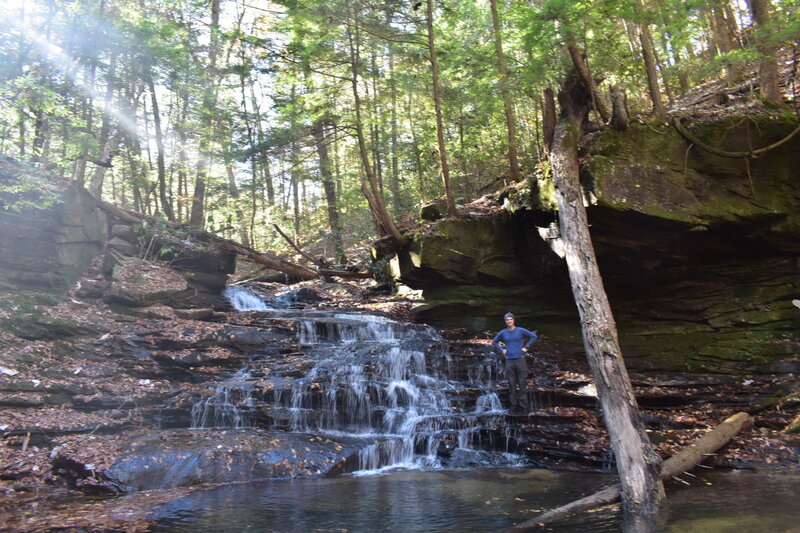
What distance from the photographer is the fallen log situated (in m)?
5.46

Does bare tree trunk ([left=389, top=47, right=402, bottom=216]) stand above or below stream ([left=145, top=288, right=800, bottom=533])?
above

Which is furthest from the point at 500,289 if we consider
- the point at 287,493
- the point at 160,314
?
the point at 160,314

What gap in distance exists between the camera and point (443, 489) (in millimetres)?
7242

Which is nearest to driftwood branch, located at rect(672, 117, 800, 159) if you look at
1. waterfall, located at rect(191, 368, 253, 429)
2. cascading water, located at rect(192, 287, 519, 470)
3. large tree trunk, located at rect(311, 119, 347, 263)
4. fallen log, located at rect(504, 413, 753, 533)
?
fallen log, located at rect(504, 413, 753, 533)

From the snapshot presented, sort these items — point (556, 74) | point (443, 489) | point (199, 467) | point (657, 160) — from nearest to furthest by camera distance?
point (443, 489)
point (199, 467)
point (657, 160)
point (556, 74)

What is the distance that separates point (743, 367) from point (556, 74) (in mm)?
8069

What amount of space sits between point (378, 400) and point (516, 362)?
322 centimetres

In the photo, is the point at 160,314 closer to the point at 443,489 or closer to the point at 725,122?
the point at 443,489

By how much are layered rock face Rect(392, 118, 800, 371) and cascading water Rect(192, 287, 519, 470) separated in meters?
4.09

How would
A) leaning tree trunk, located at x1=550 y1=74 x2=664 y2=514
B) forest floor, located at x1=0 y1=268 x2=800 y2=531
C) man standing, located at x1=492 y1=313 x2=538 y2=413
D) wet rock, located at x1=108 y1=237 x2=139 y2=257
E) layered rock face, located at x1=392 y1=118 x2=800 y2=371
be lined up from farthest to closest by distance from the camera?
wet rock, located at x1=108 y1=237 x2=139 y2=257 → layered rock face, located at x1=392 y1=118 x2=800 y2=371 → man standing, located at x1=492 y1=313 x2=538 y2=413 → forest floor, located at x1=0 y1=268 x2=800 y2=531 → leaning tree trunk, located at x1=550 y1=74 x2=664 y2=514

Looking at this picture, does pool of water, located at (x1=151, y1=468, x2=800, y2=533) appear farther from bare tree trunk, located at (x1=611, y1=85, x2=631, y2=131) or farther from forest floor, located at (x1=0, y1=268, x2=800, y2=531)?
bare tree trunk, located at (x1=611, y1=85, x2=631, y2=131)

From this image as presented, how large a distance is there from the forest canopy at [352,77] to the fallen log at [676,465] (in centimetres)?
661

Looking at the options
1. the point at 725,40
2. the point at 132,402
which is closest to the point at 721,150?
the point at 725,40

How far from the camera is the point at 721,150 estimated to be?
34.3 feet
